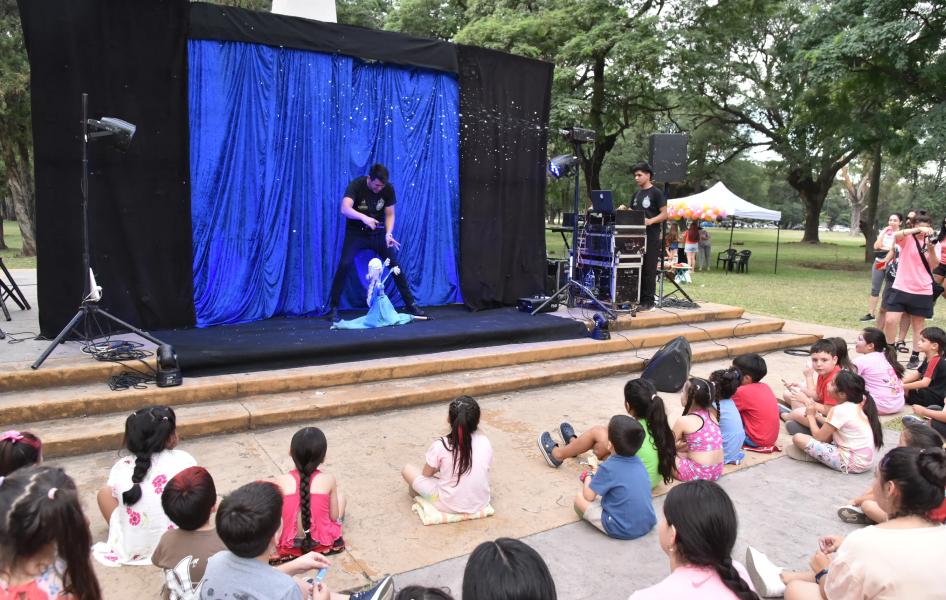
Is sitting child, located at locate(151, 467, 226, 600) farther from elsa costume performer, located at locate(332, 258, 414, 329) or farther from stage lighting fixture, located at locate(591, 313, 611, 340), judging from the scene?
stage lighting fixture, located at locate(591, 313, 611, 340)

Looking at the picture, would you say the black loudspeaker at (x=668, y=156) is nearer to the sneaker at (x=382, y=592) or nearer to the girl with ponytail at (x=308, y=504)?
the girl with ponytail at (x=308, y=504)

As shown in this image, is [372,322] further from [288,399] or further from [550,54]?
[550,54]

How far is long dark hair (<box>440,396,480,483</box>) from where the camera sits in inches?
133

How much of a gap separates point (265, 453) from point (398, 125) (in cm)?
484

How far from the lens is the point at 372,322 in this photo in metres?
6.89

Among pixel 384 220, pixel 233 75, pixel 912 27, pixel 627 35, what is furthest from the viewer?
pixel 627 35

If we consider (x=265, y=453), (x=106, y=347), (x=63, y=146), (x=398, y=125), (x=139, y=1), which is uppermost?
(x=139, y=1)

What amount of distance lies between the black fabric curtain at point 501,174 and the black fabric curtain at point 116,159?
11.3ft

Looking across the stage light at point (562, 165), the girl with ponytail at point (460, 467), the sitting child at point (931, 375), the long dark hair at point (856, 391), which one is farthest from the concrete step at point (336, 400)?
the long dark hair at point (856, 391)

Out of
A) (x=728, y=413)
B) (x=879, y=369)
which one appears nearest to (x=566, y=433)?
(x=728, y=413)

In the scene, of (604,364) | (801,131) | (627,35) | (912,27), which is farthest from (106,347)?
(801,131)

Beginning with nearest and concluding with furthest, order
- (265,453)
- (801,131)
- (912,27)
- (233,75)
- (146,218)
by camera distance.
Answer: (265,453) → (146,218) → (233,75) → (912,27) → (801,131)

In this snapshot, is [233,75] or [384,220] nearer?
[233,75]

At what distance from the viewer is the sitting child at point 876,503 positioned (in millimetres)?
3064
